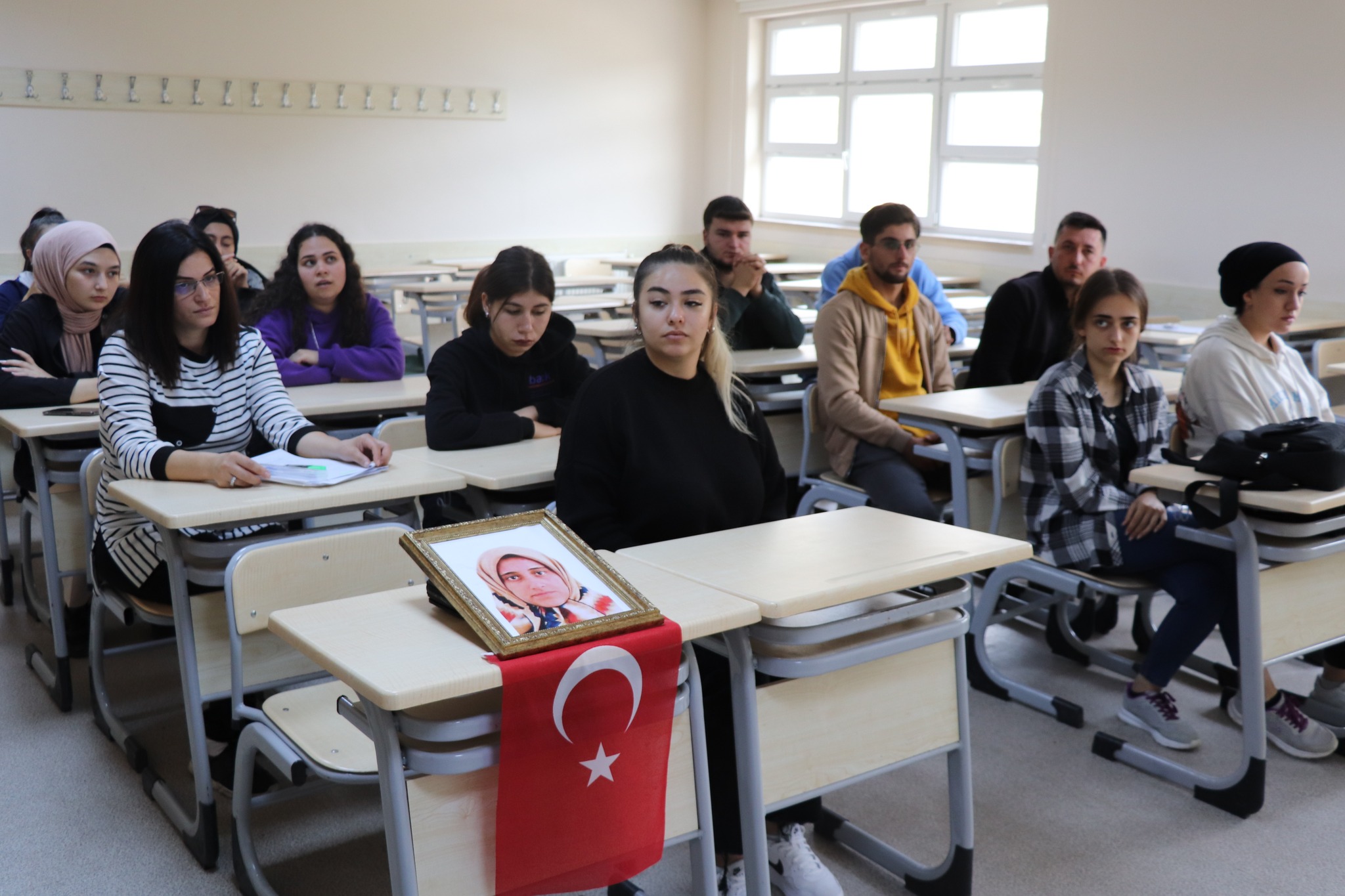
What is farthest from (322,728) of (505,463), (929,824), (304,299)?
(304,299)

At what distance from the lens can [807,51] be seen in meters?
8.74

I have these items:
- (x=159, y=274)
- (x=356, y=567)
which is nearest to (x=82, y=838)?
(x=356, y=567)

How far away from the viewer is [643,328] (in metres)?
2.20

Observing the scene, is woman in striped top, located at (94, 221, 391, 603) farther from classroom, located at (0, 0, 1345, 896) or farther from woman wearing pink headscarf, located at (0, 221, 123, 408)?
woman wearing pink headscarf, located at (0, 221, 123, 408)

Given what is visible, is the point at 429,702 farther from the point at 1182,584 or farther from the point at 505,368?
the point at 1182,584

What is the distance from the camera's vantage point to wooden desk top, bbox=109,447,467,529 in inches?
81.6

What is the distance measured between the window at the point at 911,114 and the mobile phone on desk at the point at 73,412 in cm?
570

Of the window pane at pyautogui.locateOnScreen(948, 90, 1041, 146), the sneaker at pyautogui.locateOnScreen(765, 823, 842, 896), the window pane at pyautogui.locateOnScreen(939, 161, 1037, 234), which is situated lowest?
the sneaker at pyautogui.locateOnScreen(765, 823, 842, 896)

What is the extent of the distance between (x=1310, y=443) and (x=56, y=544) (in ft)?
9.73

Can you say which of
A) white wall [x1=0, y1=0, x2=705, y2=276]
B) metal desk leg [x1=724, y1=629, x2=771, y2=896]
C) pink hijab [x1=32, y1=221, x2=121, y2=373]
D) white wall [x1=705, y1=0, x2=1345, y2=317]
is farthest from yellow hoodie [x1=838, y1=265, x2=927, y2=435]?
white wall [x1=0, y1=0, x2=705, y2=276]

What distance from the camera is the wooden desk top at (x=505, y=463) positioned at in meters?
2.44

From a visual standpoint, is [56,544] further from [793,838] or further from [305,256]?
[793,838]

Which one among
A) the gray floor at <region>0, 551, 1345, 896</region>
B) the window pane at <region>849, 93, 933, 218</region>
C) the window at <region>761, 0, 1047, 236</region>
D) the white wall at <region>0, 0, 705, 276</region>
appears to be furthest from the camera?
the window pane at <region>849, 93, 933, 218</region>

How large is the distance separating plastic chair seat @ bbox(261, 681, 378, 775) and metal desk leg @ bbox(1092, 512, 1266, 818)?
5.90 feet
